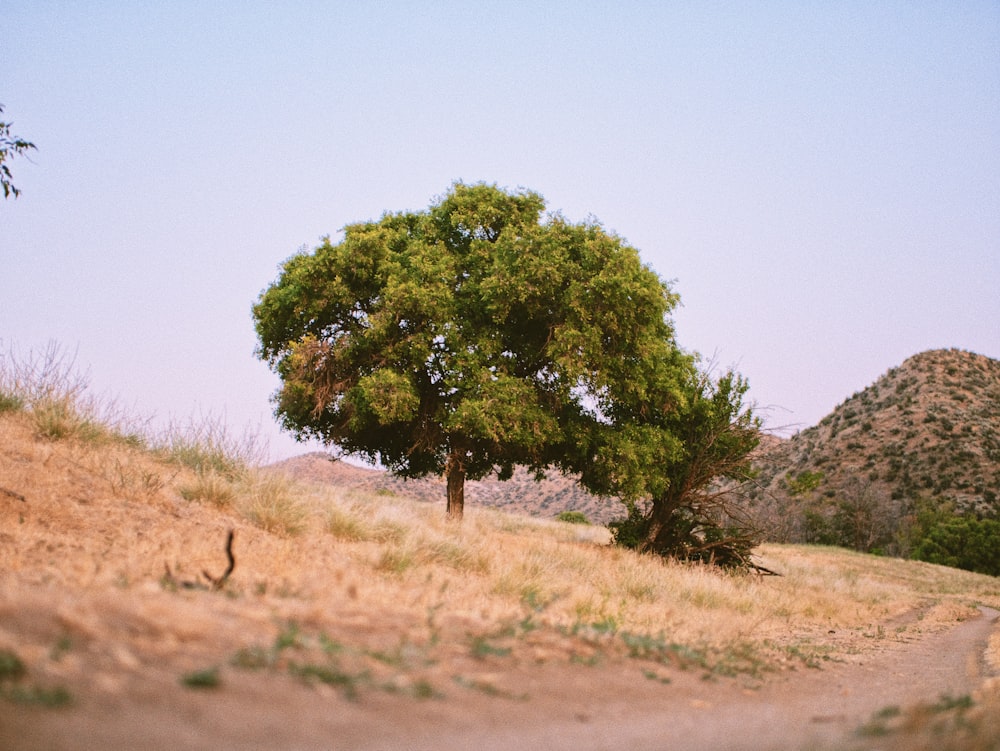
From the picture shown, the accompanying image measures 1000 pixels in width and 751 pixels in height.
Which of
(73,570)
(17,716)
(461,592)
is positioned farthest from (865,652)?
(17,716)

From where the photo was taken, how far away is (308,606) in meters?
4.45

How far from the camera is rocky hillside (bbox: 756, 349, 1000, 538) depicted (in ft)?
186

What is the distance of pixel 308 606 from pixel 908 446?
2712 inches

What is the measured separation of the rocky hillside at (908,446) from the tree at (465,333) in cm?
3415

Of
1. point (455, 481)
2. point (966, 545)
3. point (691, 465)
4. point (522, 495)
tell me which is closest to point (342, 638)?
point (455, 481)

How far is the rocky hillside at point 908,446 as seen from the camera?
5681 centimetres

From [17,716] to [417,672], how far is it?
1.87 meters

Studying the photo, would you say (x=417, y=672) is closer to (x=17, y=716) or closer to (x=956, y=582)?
(x=17, y=716)

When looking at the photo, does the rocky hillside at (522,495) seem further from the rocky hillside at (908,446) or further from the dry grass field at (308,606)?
the dry grass field at (308,606)

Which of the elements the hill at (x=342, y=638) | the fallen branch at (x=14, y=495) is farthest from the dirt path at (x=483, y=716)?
the fallen branch at (x=14, y=495)

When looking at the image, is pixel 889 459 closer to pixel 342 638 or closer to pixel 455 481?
pixel 455 481

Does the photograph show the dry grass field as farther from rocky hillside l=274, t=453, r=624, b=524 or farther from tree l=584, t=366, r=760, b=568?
rocky hillside l=274, t=453, r=624, b=524

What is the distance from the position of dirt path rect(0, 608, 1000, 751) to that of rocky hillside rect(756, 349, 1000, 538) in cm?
4528

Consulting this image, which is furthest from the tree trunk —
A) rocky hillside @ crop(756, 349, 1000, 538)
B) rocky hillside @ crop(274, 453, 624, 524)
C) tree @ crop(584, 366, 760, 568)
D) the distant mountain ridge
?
A: rocky hillside @ crop(756, 349, 1000, 538)
